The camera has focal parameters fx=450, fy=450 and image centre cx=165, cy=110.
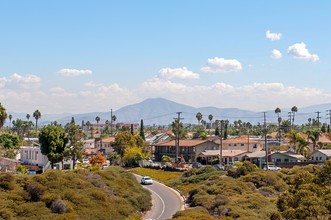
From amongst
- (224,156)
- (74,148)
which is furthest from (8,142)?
(224,156)

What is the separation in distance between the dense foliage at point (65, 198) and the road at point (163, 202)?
1346mm

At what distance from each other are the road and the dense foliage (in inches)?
53.0

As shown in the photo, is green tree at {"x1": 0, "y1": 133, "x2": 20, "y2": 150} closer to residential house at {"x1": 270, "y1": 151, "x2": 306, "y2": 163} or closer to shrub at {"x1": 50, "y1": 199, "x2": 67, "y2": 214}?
residential house at {"x1": 270, "y1": 151, "x2": 306, "y2": 163}

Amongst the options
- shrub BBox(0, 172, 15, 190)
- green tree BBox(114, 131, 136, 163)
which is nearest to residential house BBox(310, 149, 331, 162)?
green tree BBox(114, 131, 136, 163)

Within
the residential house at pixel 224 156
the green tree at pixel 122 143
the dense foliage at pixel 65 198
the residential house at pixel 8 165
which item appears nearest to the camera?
the dense foliage at pixel 65 198

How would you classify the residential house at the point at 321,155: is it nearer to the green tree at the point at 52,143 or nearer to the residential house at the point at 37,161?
the residential house at the point at 37,161

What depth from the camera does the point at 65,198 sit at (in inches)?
1564

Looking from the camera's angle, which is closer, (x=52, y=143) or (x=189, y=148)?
(x=52, y=143)

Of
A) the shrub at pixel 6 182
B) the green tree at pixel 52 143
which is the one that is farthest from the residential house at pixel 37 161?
the shrub at pixel 6 182

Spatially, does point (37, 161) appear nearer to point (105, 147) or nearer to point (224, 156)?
point (224, 156)

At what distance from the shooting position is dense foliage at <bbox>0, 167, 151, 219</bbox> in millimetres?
36031

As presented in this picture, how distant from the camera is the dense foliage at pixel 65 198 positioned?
36.0 metres

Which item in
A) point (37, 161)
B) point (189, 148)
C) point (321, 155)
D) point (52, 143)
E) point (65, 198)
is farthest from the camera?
point (189, 148)

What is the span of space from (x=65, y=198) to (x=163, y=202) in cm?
1434
